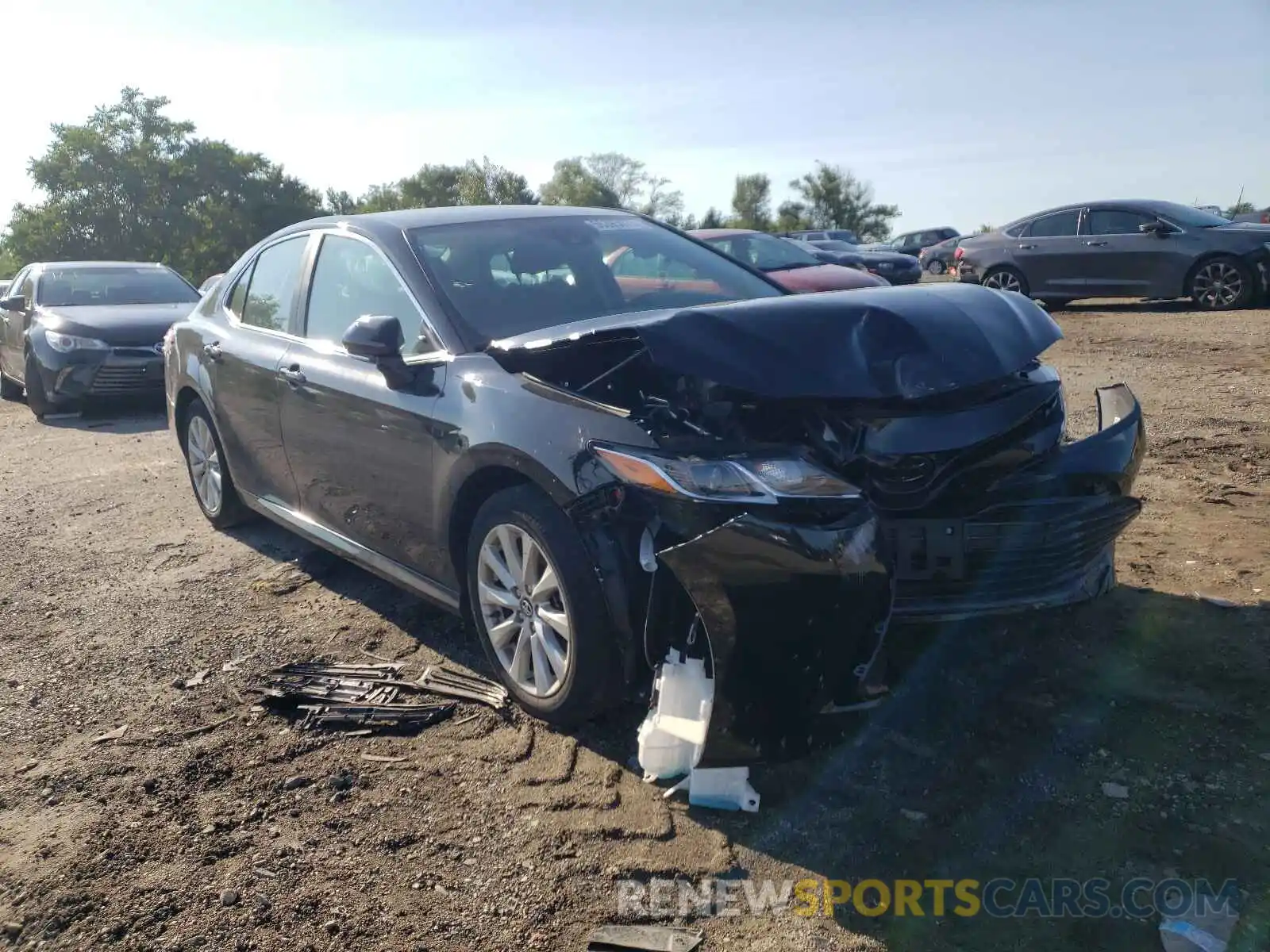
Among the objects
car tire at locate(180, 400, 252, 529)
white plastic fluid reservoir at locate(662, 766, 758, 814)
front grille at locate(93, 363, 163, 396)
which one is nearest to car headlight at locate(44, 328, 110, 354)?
front grille at locate(93, 363, 163, 396)

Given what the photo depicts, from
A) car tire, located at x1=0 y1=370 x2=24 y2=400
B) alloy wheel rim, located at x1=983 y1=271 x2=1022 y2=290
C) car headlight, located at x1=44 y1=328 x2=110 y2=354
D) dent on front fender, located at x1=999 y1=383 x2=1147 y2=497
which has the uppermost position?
dent on front fender, located at x1=999 y1=383 x2=1147 y2=497

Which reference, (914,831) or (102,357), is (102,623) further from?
(102,357)

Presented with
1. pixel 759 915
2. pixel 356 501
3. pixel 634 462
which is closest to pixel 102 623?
pixel 356 501

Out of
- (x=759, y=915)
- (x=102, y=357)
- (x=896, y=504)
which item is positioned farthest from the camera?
(x=102, y=357)

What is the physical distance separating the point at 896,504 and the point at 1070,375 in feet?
23.2

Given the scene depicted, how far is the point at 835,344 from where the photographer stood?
3168 mm

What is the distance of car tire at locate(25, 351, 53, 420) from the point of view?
1132 centimetres

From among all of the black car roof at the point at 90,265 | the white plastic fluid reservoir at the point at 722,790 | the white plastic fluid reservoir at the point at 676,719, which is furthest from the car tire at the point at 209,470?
the black car roof at the point at 90,265

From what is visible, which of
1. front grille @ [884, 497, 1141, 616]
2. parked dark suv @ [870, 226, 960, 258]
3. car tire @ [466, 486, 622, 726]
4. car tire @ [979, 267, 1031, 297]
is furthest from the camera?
parked dark suv @ [870, 226, 960, 258]

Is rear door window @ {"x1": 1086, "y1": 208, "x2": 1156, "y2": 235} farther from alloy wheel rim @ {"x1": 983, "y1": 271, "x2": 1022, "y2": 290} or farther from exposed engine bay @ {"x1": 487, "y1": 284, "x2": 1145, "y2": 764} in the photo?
exposed engine bay @ {"x1": 487, "y1": 284, "x2": 1145, "y2": 764}

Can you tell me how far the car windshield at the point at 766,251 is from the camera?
12844 mm

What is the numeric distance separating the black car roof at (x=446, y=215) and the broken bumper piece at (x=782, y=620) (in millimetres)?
2341

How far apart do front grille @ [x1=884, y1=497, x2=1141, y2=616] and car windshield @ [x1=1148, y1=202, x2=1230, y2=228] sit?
41.8 ft

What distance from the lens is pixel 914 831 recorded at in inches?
112
